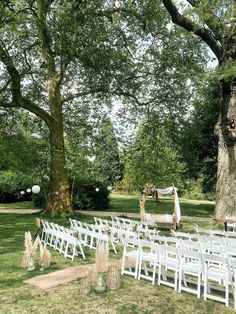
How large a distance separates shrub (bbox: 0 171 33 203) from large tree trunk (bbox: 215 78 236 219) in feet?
60.9

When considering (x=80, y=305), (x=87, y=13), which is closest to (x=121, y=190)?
(x=87, y=13)

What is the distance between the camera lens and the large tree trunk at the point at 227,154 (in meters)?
15.5

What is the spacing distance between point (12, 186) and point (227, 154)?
2051 centimetres

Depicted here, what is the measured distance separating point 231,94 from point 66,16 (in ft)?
25.0

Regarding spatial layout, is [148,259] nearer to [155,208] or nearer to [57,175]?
[57,175]

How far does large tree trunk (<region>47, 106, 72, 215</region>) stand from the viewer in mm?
19172

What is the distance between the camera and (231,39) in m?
15.6

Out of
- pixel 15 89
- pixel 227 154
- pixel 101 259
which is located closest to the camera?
pixel 101 259

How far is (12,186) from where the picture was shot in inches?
1225

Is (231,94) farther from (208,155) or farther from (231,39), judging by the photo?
(208,155)

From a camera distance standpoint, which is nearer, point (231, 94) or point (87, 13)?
point (231, 94)

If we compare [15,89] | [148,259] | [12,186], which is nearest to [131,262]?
[148,259]

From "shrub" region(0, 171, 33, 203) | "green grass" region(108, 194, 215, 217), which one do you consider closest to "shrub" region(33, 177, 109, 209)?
"green grass" region(108, 194, 215, 217)

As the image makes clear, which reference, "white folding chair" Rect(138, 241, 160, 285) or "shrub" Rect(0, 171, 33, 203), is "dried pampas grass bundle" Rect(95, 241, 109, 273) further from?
"shrub" Rect(0, 171, 33, 203)
